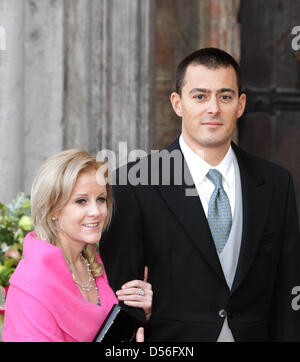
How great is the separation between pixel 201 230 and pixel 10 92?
1144 mm

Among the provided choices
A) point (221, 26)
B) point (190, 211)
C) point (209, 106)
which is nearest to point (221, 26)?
point (221, 26)

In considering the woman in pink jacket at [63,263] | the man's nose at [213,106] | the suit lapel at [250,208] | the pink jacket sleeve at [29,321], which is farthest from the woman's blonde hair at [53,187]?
the suit lapel at [250,208]

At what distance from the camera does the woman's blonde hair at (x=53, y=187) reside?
6.29 feet

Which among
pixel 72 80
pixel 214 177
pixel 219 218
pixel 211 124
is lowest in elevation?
pixel 219 218

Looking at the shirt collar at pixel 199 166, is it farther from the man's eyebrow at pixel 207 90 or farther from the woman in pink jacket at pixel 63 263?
the woman in pink jacket at pixel 63 263

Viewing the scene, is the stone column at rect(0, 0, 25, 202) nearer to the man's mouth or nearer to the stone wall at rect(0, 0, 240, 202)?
the stone wall at rect(0, 0, 240, 202)

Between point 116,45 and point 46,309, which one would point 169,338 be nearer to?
point 46,309

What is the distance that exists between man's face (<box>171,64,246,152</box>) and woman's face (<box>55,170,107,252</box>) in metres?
0.38

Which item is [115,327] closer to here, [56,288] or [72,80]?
[56,288]

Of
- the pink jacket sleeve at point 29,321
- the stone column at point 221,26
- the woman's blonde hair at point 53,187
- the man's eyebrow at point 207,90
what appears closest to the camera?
the pink jacket sleeve at point 29,321

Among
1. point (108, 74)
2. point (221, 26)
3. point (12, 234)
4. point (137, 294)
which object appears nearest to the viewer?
point (137, 294)

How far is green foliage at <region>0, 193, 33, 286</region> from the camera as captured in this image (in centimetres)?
227

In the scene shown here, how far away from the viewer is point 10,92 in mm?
2959

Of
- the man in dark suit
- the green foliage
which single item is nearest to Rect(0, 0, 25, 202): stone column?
the green foliage
